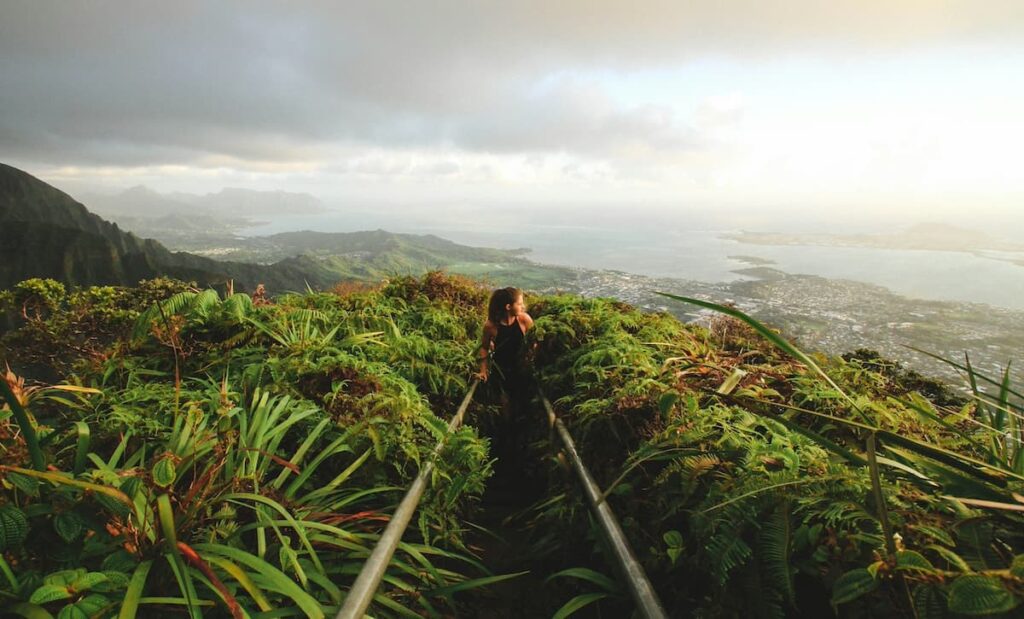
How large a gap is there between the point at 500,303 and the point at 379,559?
2.92 meters

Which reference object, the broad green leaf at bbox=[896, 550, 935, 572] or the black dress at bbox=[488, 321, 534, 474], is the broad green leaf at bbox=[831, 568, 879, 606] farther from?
the black dress at bbox=[488, 321, 534, 474]

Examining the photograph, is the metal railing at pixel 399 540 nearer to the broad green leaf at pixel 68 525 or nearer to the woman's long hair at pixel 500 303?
the broad green leaf at pixel 68 525

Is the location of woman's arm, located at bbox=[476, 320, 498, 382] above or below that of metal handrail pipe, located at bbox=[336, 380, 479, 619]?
above

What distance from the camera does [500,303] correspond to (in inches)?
166

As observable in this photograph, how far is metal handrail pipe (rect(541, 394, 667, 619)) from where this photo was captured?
1.28 meters

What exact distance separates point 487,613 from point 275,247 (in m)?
168

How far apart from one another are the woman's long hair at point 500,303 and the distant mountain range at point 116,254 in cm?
2120

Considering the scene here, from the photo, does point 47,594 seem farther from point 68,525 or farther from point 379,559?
point 379,559

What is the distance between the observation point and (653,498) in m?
1.80

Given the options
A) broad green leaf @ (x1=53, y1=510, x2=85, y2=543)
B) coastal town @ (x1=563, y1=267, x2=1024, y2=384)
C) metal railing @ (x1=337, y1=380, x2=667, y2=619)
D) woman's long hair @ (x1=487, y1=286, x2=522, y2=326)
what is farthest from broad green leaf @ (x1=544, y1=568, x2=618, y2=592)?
coastal town @ (x1=563, y1=267, x2=1024, y2=384)

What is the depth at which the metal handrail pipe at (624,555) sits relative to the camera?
50.5 inches

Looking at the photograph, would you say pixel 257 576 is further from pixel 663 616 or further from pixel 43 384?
pixel 43 384

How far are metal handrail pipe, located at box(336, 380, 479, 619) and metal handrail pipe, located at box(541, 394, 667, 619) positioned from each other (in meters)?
0.83

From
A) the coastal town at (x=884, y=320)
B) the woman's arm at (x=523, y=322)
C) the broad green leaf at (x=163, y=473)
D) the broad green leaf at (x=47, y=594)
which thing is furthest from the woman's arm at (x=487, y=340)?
the coastal town at (x=884, y=320)
